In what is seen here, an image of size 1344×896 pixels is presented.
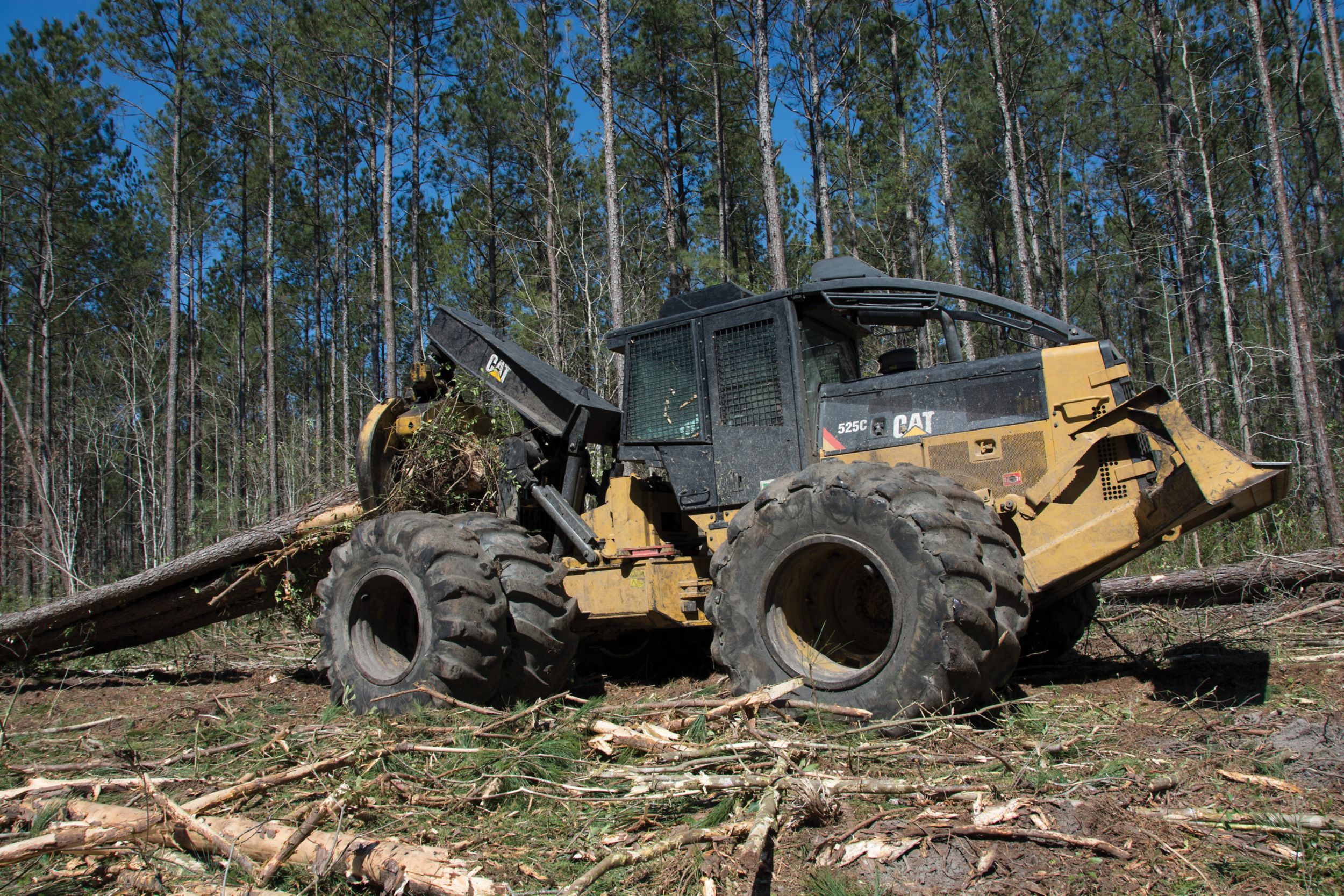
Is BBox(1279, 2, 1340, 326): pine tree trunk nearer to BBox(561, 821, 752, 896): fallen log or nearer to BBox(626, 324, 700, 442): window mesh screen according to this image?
BBox(626, 324, 700, 442): window mesh screen

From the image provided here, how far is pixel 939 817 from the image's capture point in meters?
2.96

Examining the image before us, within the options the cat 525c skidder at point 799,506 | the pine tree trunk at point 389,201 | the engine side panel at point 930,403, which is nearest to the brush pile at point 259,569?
the cat 525c skidder at point 799,506

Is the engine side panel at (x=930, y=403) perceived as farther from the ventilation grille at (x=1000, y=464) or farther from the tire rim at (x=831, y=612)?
the tire rim at (x=831, y=612)

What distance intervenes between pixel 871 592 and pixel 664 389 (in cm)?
196

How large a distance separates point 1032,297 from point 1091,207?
1595 centimetres

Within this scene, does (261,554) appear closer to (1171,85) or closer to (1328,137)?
(1171,85)

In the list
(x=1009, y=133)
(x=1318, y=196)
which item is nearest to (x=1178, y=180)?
(x=1009, y=133)

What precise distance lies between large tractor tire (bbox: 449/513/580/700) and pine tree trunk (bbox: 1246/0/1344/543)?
1053 centimetres

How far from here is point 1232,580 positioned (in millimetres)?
7586

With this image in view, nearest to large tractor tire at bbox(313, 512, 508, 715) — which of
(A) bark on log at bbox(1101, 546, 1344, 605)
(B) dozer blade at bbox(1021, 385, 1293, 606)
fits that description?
(B) dozer blade at bbox(1021, 385, 1293, 606)

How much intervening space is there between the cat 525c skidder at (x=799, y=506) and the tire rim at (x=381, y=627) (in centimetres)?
2

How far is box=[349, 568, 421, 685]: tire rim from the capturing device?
18.7ft

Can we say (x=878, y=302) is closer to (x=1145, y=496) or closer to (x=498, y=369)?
(x=1145, y=496)

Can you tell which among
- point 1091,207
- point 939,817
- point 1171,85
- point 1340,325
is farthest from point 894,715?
point 1091,207
